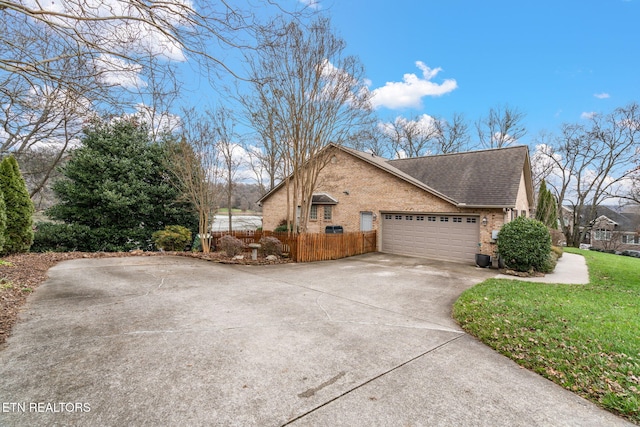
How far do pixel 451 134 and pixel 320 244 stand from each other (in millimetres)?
28426

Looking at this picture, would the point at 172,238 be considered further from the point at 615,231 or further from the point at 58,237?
the point at 615,231

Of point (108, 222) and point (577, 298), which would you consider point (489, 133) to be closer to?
point (577, 298)

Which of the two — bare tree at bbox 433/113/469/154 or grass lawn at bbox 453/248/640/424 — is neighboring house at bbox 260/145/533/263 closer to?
grass lawn at bbox 453/248/640/424

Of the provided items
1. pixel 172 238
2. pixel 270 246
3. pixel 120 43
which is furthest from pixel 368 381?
pixel 172 238

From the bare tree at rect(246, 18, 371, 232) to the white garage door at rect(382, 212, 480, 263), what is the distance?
4962mm

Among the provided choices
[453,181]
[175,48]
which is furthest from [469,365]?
[453,181]

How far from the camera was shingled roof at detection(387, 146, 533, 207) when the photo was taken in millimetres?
12078

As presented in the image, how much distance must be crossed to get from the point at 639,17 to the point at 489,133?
2168cm

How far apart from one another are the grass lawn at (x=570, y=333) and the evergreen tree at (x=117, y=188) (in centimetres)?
1481

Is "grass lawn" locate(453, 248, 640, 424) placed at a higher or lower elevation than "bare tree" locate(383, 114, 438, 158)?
lower

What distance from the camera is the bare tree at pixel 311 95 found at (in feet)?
35.4

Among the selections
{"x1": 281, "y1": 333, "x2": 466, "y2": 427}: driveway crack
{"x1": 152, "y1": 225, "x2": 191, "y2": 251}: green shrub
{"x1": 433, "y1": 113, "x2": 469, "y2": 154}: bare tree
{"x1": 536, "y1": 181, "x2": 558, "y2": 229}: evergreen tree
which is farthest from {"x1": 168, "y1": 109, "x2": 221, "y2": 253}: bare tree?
{"x1": 433, "y1": 113, "x2": 469, "y2": 154}: bare tree

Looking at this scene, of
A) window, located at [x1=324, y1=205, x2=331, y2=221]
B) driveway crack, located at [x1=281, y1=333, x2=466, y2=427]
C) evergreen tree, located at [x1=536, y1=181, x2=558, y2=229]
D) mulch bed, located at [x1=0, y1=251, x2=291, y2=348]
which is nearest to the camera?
driveway crack, located at [x1=281, y1=333, x2=466, y2=427]

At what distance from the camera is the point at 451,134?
111 feet
